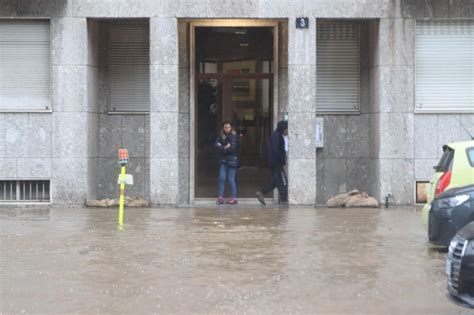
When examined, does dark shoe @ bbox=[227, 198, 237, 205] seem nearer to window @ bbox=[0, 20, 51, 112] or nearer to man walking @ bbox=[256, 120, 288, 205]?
man walking @ bbox=[256, 120, 288, 205]

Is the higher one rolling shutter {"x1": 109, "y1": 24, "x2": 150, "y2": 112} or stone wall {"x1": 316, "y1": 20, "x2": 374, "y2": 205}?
rolling shutter {"x1": 109, "y1": 24, "x2": 150, "y2": 112}

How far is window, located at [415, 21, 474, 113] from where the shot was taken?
59.5 feet

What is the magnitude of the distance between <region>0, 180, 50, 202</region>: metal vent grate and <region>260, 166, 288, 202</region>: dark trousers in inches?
201

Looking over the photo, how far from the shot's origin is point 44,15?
1786cm

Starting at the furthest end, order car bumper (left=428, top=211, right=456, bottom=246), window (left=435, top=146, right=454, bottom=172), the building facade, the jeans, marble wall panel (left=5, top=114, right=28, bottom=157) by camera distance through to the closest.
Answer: the jeans, marble wall panel (left=5, top=114, right=28, bottom=157), the building facade, window (left=435, top=146, right=454, bottom=172), car bumper (left=428, top=211, right=456, bottom=246)

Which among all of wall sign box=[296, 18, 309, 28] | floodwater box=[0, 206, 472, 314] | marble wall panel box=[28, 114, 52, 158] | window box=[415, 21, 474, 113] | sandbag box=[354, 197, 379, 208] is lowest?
floodwater box=[0, 206, 472, 314]

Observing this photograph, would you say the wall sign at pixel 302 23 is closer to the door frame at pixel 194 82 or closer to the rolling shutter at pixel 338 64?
the door frame at pixel 194 82

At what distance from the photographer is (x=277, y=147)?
18.0 metres

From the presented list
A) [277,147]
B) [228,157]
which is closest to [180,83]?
[228,157]

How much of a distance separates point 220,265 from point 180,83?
9.65 metres

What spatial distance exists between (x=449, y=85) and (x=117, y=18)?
791cm

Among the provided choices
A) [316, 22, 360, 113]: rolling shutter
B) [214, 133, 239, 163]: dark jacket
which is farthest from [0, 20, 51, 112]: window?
[316, 22, 360, 113]: rolling shutter

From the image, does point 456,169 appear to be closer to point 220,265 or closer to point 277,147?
point 220,265

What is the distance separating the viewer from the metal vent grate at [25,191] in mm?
18125
